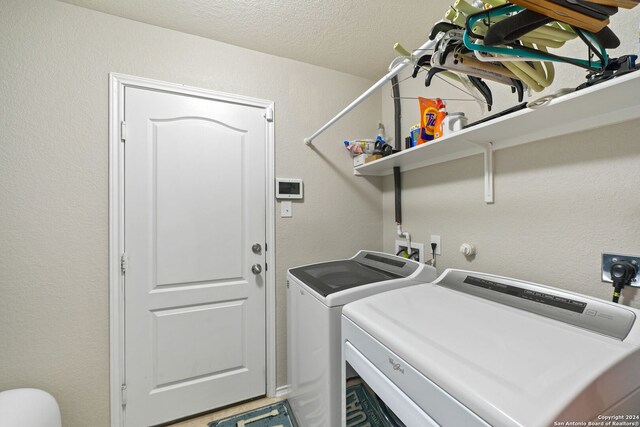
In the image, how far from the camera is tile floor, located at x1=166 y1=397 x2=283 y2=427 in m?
1.62

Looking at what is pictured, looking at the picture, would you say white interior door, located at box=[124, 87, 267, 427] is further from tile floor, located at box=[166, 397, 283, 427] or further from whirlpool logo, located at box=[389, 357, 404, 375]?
whirlpool logo, located at box=[389, 357, 404, 375]

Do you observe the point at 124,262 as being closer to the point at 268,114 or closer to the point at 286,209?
the point at 286,209

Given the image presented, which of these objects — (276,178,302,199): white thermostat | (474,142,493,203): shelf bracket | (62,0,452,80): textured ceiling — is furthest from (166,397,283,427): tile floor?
(62,0,452,80): textured ceiling

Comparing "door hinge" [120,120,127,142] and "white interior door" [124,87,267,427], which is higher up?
"door hinge" [120,120,127,142]

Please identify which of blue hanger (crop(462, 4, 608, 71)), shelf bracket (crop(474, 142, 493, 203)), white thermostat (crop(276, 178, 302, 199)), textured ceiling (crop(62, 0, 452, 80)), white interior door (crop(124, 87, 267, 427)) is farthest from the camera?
white thermostat (crop(276, 178, 302, 199))

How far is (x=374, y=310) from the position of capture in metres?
0.93

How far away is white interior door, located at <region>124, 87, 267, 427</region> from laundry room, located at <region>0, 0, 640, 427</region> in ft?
0.04

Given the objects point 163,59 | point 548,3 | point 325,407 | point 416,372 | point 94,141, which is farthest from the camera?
point 163,59

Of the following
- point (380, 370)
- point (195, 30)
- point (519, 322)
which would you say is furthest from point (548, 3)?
point (195, 30)

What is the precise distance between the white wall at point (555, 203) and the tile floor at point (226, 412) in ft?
5.17

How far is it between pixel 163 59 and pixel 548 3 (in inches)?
78.0

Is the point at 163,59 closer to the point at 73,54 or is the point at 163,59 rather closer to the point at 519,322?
the point at 73,54

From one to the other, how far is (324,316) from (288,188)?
1074 millimetres

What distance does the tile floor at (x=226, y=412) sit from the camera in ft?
5.32
